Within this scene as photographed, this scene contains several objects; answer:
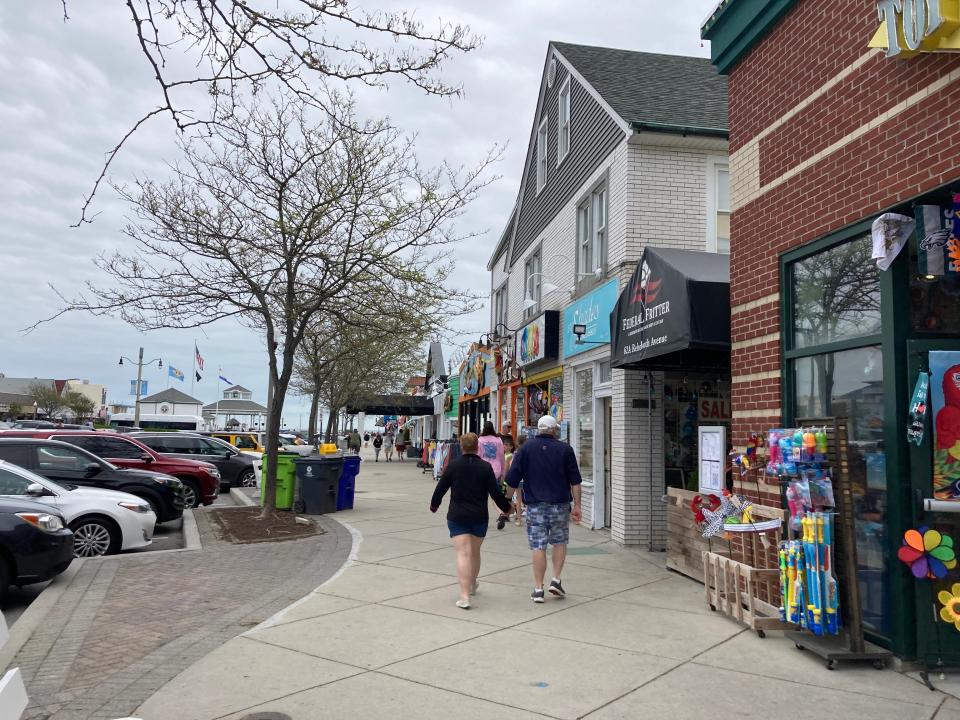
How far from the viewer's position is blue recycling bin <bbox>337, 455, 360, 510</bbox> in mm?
14711

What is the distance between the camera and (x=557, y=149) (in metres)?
15.6

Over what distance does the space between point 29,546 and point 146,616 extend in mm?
1783

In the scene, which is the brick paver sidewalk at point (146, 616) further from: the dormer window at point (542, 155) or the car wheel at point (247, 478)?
the car wheel at point (247, 478)

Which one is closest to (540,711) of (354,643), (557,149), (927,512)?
(354,643)

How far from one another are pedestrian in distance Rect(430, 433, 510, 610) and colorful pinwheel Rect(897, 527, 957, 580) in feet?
11.5

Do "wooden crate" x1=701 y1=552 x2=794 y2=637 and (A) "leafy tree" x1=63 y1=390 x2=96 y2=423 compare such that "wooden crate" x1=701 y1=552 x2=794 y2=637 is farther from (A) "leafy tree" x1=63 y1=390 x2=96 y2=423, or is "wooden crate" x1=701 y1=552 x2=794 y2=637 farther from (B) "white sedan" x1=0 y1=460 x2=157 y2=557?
(A) "leafy tree" x1=63 y1=390 x2=96 y2=423

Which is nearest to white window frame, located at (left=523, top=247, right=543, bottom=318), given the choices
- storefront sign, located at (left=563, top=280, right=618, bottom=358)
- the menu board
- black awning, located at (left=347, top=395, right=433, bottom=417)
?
storefront sign, located at (left=563, top=280, right=618, bottom=358)

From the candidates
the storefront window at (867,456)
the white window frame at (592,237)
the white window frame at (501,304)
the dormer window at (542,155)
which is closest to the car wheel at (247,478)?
the white window frame at (501,304)

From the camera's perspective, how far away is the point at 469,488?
23.9 ft

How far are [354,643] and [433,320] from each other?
9097 millimetres

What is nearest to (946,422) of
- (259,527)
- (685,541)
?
(685,541)

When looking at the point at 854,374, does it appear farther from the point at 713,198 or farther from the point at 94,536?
the point at 94,536

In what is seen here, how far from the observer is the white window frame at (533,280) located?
1673cm

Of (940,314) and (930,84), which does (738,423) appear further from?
(930,84)
